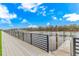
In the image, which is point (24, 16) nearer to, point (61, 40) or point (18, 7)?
point (18, 7)

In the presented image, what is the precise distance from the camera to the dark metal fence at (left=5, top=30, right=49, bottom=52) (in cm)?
356

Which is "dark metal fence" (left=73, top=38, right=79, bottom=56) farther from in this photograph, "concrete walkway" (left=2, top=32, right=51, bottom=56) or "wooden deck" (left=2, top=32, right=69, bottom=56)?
"concrete walkway" (left=2, top=32, right=51, bottom=56)

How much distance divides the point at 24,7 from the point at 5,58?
94 centimetres

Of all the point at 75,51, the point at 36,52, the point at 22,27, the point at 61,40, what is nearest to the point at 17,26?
the point at 22,27

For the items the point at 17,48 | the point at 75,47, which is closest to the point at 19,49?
the point at 17,48

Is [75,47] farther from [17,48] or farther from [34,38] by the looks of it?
[17,48]

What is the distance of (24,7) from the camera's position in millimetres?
3365

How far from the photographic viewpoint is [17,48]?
345 cm

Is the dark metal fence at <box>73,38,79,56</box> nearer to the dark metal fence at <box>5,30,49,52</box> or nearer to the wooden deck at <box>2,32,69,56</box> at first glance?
the wooden deck at <box>2,32,69,56</box>

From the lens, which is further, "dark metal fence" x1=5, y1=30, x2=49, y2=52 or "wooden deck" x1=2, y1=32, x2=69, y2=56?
"dark metal fence" x1=5, y1=30, x2=49, y2=52

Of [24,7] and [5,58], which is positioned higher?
[24,7]

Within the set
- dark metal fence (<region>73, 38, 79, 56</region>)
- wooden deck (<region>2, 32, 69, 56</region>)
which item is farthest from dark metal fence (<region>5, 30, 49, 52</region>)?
dark metal fence (<region>73, 38, 79, 56</region>)

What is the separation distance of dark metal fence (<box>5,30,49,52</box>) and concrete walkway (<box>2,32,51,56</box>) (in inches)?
3.8

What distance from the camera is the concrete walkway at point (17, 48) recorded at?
3.40m
